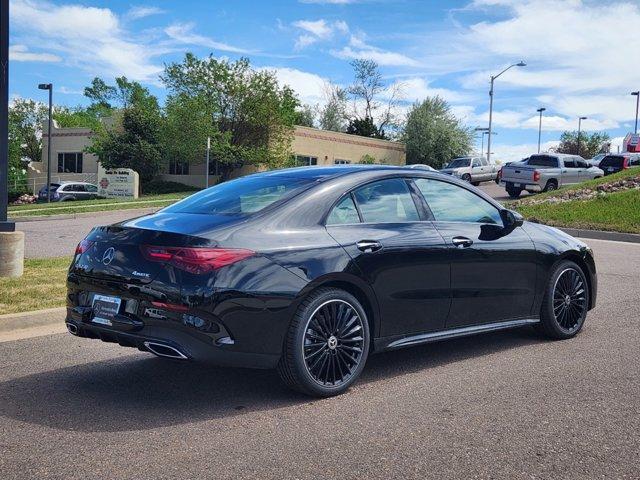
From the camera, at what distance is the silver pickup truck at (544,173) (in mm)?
31075

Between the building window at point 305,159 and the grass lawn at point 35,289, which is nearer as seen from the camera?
the grass lawn at point 35,289

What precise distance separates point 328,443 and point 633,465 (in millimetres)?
1605

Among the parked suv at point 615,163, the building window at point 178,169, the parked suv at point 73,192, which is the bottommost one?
the parked suv at point 73,192

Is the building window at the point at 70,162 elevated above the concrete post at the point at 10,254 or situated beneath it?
elevated above

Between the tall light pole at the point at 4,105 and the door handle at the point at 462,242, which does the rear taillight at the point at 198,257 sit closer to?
the door handle at the point at 462,242

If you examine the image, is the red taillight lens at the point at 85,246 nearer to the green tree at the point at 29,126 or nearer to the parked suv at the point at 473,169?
the parked suv at the point at 473,169

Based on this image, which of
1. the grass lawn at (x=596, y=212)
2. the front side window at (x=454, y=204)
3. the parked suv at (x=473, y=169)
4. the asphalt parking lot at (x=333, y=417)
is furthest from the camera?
the parked suv at (x=473, y=169)

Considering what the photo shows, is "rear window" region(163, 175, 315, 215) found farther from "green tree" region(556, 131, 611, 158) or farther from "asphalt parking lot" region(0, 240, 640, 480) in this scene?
"green tree" region(556, 131, 611, 158)

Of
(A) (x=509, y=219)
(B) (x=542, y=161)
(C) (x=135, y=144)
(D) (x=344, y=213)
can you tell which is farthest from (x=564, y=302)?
(C) (x=135, y=144)

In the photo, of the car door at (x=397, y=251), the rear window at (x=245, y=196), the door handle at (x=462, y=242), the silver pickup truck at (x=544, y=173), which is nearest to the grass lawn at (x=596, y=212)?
the silver pickup truck at (x=544, y=173)

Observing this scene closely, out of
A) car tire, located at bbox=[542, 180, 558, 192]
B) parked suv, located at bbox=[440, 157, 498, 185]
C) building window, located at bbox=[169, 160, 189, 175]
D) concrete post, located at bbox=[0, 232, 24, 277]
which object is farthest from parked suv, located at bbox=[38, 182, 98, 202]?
concrete post, located at bbox=[0, 232, 24, 277]

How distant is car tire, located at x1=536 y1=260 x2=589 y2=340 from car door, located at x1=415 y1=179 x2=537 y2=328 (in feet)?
0.84

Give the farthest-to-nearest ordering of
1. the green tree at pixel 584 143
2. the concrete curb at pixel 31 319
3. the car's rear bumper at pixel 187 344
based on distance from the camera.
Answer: the green tree at pixel 584 143 → the concrete curb at pixel 31 319 → the car's rear bumper at pixel 187 344

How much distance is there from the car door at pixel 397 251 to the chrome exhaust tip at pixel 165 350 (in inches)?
52.3
